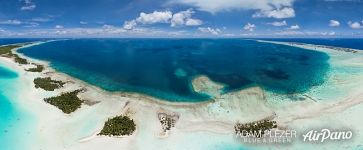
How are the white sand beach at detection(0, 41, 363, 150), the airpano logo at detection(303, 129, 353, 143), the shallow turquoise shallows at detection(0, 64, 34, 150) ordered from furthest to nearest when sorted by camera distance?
the airpano logo at detection(303, 129, 353, 143) < the shallow turquoise shallows at detection(0, 64, 34, 150) < the white sand beach at detection(0, 41, 363, 150)

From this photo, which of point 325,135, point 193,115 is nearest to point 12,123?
point 193,115

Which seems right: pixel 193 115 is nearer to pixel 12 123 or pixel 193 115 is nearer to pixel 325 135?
pixel 325 135

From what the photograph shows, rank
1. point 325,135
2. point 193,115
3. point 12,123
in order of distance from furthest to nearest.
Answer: point 193,115 < point 12,123 < point 325,135

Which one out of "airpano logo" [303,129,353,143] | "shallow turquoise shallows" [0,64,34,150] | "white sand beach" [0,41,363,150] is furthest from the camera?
"airpano logo" [303,129,353,143]

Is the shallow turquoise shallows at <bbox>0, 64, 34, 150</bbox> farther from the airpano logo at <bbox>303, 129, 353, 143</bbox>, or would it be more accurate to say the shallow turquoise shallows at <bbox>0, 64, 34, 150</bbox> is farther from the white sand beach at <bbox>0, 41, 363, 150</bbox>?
the airpano logo at <bbox>303, 129, 353, 143</bbox>

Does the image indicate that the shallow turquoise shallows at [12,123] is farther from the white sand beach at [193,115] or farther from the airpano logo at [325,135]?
the airpano logo at [325,135]

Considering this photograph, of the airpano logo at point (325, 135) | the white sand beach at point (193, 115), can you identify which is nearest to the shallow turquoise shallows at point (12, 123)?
the white sand beach at point (193, 115)

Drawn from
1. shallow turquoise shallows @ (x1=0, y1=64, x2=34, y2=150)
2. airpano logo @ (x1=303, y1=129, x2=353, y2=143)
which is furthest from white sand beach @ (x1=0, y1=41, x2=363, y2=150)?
shallow turquoise shallows @ (x1=0, y1=64, x2=34, y2=150)
